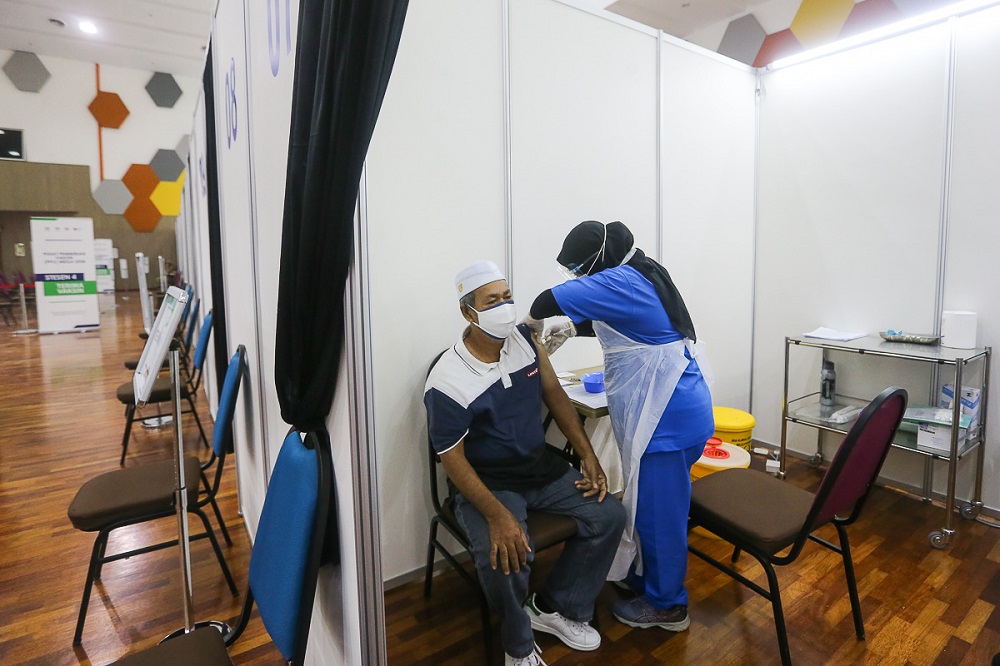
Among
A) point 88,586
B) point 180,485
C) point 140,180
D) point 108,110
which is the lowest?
point 88,586

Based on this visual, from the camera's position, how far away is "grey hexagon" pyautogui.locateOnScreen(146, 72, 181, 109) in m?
11.5

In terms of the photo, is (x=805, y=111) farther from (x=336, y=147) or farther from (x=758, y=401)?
(x=336, y=147)

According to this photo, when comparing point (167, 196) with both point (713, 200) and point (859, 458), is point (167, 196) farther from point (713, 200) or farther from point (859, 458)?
point (859, 458)

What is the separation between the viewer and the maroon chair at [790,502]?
5.14 ft

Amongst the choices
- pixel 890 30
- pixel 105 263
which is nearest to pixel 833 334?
pixel 890 30

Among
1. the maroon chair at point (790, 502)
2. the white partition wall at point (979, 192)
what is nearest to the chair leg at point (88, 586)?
the maroon chair at point (790, 502)

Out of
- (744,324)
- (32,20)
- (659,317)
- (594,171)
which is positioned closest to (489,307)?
(659,317)

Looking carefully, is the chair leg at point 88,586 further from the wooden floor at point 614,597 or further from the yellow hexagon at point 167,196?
the yellow hexagon at point 167,196

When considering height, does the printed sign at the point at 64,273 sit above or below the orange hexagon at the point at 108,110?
below

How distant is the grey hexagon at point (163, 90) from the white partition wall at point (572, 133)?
12.0m

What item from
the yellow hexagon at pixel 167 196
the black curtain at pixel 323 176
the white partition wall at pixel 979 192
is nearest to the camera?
the black curtain at pixel 323 176

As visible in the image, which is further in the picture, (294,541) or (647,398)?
(647,398)

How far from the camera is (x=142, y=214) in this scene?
12.3 m

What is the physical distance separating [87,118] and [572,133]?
40.6 ft
